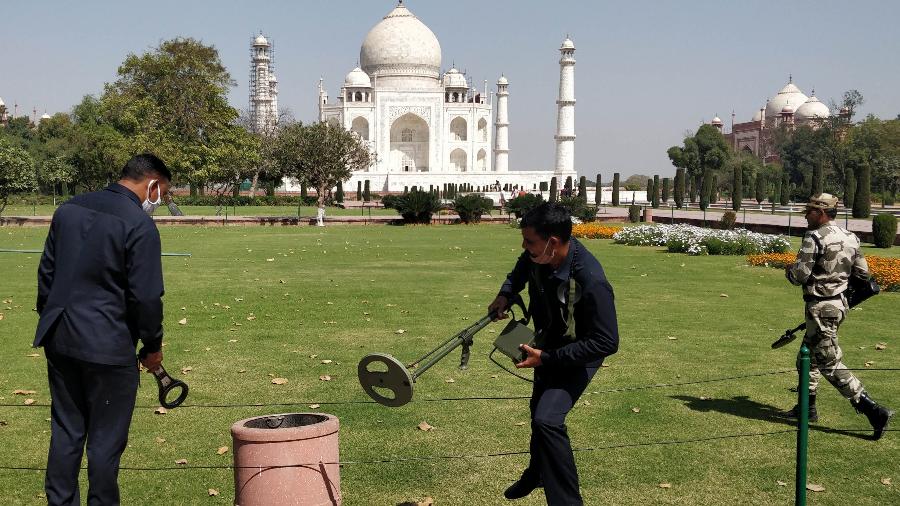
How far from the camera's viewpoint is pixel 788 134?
81.0m

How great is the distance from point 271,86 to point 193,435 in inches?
2992

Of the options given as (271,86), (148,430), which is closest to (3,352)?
(148,430)

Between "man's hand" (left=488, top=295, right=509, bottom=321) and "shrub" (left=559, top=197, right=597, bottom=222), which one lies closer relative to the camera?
"man's hand" (left=488, top=295, right=509, bottom=321)

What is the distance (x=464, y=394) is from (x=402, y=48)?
233ft

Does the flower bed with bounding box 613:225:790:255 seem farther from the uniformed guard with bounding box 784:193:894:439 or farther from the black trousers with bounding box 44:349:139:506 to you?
the black trousers with bounding box 44:349:139:506

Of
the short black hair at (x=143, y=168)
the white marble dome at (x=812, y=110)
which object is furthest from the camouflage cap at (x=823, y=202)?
the white marble dome at (x=812, y=110)

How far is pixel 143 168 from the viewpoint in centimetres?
397

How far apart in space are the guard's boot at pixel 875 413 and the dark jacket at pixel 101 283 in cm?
416

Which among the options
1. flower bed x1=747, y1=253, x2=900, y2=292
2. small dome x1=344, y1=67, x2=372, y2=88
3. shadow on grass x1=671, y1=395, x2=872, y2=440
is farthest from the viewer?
small dome x1=344, y1=67, x2=372, y2=88

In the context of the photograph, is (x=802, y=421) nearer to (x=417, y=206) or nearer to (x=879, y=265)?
(x=879, y=265)

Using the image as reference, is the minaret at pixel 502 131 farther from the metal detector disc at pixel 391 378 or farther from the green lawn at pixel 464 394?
the metal detector disc at pixel 391 378

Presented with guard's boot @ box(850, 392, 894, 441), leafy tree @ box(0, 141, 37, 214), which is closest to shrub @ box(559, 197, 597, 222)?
leafy tree @ box(0, 141, 37, 214)

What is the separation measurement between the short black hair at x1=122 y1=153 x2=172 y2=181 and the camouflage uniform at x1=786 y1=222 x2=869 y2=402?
3.87 m

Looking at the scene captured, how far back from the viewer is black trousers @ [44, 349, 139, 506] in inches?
147
